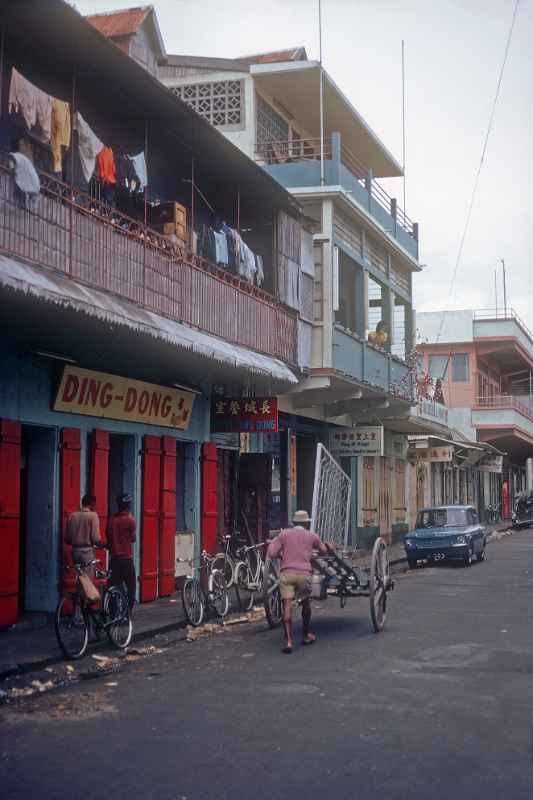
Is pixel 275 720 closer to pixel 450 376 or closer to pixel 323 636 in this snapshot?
pixel 323 636

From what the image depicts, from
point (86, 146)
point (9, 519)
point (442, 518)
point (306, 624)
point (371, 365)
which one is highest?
point (86, 146)

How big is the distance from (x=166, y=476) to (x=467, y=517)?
38.8ft

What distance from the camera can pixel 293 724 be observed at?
7.74m

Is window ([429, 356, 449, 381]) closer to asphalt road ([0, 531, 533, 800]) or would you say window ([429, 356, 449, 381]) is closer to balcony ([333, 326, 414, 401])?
balcony ([333, 326, 414, 401])

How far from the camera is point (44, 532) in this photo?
13.9 metres

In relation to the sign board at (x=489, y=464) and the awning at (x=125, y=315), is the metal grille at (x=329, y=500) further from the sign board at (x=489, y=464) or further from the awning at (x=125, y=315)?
the sign board at (x=489, y=464)

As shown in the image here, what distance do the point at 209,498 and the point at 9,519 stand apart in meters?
6.67

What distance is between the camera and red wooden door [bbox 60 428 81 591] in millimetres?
13984

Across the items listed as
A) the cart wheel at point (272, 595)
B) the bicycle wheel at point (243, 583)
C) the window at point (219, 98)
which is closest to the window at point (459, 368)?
the window at point (219, 98)

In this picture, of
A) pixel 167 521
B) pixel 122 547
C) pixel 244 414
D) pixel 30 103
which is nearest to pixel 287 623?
pixel 122 547

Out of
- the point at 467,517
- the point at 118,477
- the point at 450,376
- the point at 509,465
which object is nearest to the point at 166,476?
the point at 118,477

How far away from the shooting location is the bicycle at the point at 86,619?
11.1m

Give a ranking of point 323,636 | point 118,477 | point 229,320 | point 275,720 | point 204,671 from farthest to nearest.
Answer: point 229,320, point 118,477, point 323,636, point 204,671, point 275,720

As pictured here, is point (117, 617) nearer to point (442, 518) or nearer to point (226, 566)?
point (226, 566)
